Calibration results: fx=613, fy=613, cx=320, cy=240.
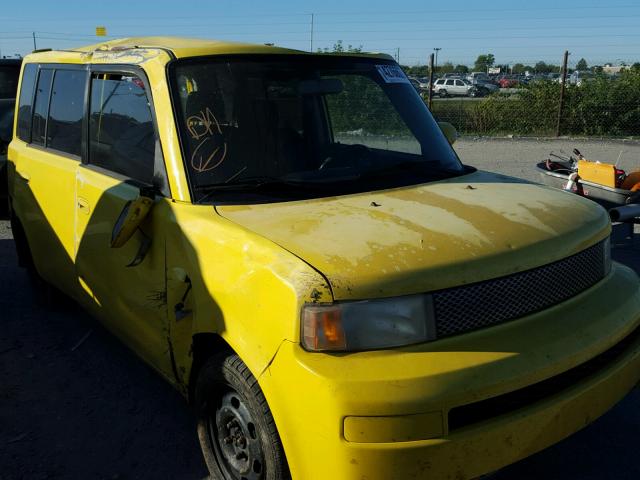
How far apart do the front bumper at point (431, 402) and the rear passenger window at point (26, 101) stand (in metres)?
3.64

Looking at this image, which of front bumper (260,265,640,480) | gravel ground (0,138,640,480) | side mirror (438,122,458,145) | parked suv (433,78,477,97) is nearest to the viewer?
front bumper (260,265,640,480)

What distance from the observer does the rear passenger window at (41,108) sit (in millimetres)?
4445

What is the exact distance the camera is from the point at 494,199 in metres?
2.88

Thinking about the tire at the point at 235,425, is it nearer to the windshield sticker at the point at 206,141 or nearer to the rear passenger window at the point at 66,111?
the windshield sticker at the point at 206,141


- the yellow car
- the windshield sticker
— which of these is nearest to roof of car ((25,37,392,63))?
the yellow car

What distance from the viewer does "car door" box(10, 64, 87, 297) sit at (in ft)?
12.8

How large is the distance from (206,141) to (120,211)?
25.0 inches

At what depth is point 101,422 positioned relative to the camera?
339 centimetres

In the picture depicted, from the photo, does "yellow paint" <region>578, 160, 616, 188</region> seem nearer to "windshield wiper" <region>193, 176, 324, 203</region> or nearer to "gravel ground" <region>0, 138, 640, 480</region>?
"gravel ground" <region>0, 138, 640, 480</region>

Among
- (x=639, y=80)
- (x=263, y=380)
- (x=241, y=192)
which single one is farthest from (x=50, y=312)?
(x=639, y=80)

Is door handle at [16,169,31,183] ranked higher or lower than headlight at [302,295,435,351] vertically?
higher

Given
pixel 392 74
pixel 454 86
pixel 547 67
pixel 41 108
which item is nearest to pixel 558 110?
pixel 547 67

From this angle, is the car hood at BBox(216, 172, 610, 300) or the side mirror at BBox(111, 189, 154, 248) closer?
the car hood at BBox(216, 172, 610, 300)

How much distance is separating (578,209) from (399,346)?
1302 millimetres
